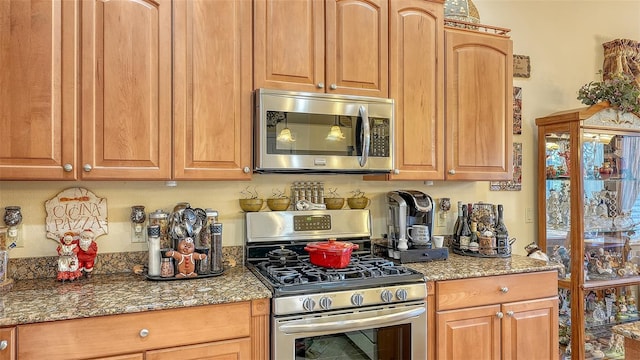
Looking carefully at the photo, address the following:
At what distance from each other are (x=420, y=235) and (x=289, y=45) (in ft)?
4.27

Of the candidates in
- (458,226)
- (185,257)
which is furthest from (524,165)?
(185,257)

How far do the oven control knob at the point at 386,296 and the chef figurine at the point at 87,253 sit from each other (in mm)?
1385

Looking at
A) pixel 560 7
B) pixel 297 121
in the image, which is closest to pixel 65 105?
pixel 297 121

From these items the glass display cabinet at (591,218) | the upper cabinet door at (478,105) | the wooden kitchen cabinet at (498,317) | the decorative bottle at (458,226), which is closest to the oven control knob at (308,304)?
the wooden kitchen cabinet at (498,317)

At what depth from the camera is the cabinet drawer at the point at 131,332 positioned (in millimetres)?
1456

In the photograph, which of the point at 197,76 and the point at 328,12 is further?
the point at 328,12

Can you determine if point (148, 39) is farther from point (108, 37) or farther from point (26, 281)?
point (26, 281)

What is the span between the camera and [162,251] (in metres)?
1.96

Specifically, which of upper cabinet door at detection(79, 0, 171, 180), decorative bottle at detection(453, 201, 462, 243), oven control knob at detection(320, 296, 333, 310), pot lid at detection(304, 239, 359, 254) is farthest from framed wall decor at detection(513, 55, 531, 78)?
upper cabinet door at detection(79, 0, 171, 180)

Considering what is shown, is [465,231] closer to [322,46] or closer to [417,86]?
[417,86]

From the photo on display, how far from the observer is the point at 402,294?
75.9 inches

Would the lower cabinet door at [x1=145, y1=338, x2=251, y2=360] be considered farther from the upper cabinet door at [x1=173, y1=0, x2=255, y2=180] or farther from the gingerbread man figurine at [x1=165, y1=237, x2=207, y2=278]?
the upper cabinet door at [x1=173, y1=0, x2=255, y2=180]

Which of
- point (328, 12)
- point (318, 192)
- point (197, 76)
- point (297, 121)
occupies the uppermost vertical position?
point (328, 12)

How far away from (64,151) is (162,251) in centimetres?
61
